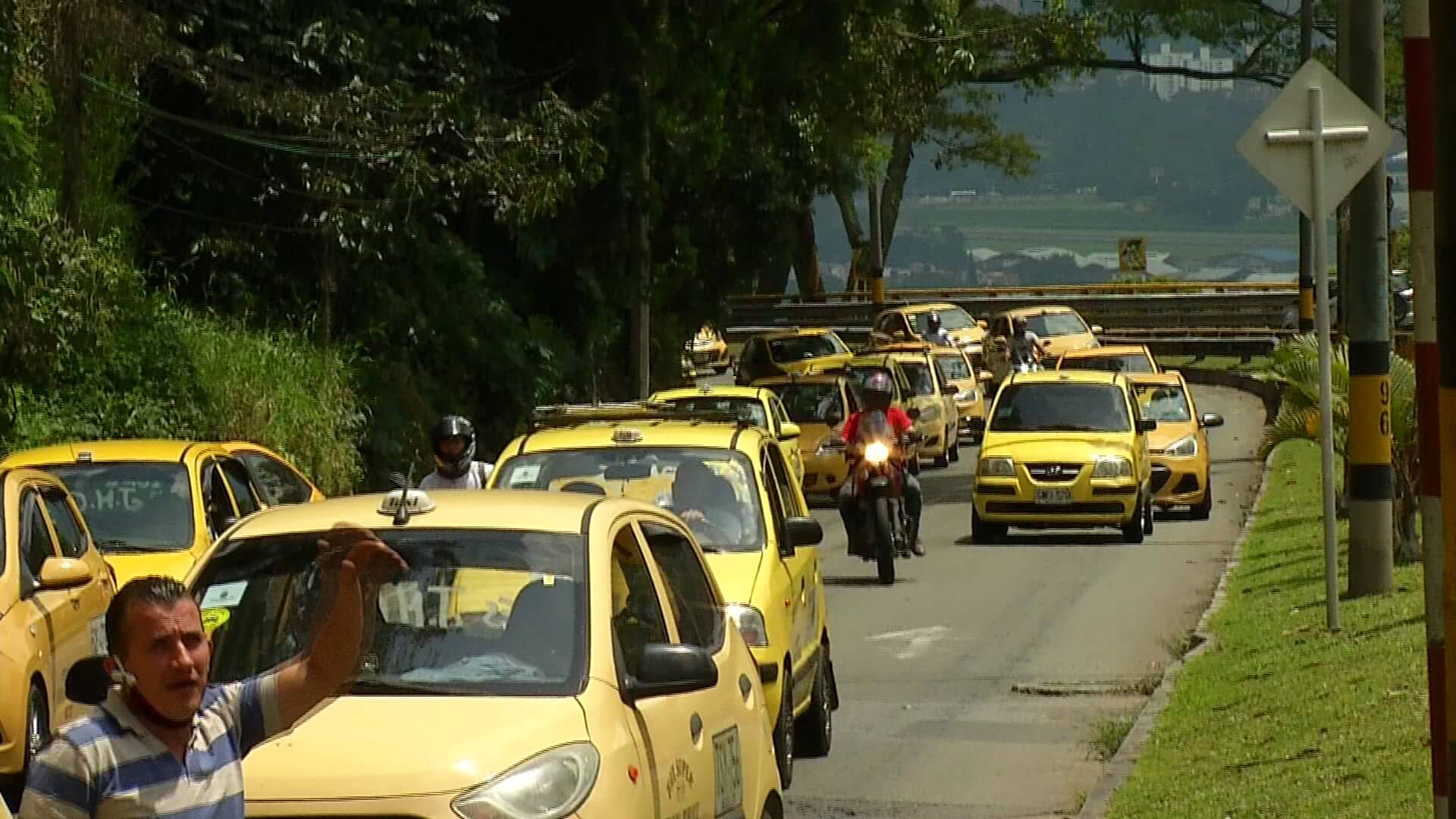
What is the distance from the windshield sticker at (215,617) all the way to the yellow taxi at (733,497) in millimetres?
4039

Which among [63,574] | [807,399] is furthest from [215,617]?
[807,399]

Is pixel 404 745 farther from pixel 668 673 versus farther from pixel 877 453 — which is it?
pixel 877 453

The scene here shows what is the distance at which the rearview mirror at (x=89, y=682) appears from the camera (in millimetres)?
5789

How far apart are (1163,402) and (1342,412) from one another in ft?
32.8

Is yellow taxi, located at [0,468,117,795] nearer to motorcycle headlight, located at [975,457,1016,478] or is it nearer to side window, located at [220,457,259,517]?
side window, located at [220,457,259,517]

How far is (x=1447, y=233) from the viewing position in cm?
468

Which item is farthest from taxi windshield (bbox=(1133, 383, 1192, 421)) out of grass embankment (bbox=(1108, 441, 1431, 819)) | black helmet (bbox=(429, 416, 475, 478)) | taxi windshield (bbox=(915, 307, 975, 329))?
taxi windshield (bbox=(915, 307, 975, 329))

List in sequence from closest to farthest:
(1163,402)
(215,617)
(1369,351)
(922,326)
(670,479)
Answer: (215,617) < (670,479) < (1369,351) < (1163,402) < (922,326)

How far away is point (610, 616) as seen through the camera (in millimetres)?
7230

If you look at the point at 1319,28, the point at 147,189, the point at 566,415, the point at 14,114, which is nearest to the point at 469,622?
the point at 566,415

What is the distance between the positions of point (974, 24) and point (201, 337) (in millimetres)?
33478

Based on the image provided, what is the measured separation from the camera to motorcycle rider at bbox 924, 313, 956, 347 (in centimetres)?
4569

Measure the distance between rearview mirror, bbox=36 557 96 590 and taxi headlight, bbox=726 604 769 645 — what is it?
287 cm

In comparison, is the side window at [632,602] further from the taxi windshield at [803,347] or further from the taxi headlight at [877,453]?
the taxi windshield at [803,347]
